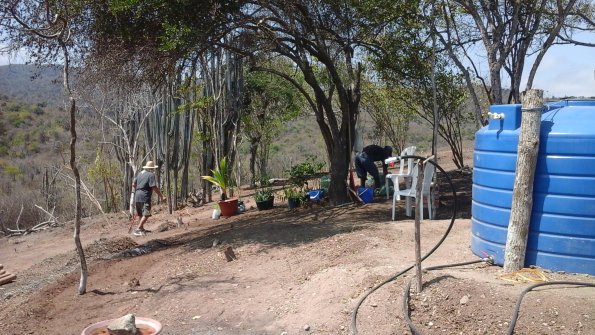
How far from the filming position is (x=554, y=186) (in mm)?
5320

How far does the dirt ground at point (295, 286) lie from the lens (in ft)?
16.1

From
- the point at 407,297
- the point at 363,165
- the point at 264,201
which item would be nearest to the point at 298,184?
the point at 264,201

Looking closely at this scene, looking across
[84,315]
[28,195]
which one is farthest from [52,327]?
[28,195]

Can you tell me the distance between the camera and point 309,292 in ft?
20.2

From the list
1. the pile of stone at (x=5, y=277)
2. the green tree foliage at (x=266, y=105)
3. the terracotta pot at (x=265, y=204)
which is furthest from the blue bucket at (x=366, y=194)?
the green tree foliage at (x=266, y=105)

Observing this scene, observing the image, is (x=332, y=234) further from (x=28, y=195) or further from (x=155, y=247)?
(x=28, y=195)

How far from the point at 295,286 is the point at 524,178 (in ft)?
8.71

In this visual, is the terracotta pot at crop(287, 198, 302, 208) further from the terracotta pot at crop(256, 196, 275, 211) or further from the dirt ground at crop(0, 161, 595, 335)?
the dirt ground at crop(0, 161, 595, 335)

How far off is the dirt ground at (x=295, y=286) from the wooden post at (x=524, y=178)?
1.06 ft

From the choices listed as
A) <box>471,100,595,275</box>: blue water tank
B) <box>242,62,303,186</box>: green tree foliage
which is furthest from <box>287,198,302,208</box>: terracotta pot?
<box>242,62,303,186</box>: green tree foliage

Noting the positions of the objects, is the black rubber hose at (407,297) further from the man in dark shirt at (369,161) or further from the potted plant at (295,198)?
the potted plant at (295,198)

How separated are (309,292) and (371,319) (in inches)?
43.0

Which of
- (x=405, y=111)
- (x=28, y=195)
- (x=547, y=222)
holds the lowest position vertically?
(x=28, y=195)

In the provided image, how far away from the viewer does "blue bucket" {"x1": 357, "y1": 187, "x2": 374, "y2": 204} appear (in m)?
11.4
